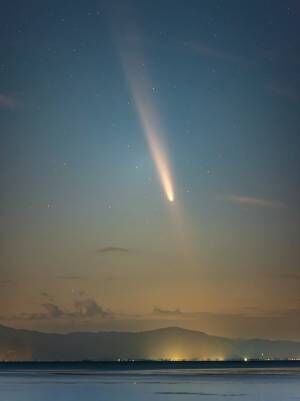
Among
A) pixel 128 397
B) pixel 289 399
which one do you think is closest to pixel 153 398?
pixel 128 397

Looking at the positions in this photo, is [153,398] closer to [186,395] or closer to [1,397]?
[186,395]

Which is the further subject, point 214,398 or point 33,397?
point 33,397

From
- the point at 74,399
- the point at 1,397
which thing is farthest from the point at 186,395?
the point at 1,397

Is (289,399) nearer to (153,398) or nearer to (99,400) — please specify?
(153,398)

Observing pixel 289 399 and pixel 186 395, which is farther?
pixel 186 395

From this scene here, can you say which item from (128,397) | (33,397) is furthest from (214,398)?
(33,397)

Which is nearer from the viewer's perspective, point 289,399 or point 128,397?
point 289,399

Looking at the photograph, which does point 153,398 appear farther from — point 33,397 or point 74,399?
point 33,397
